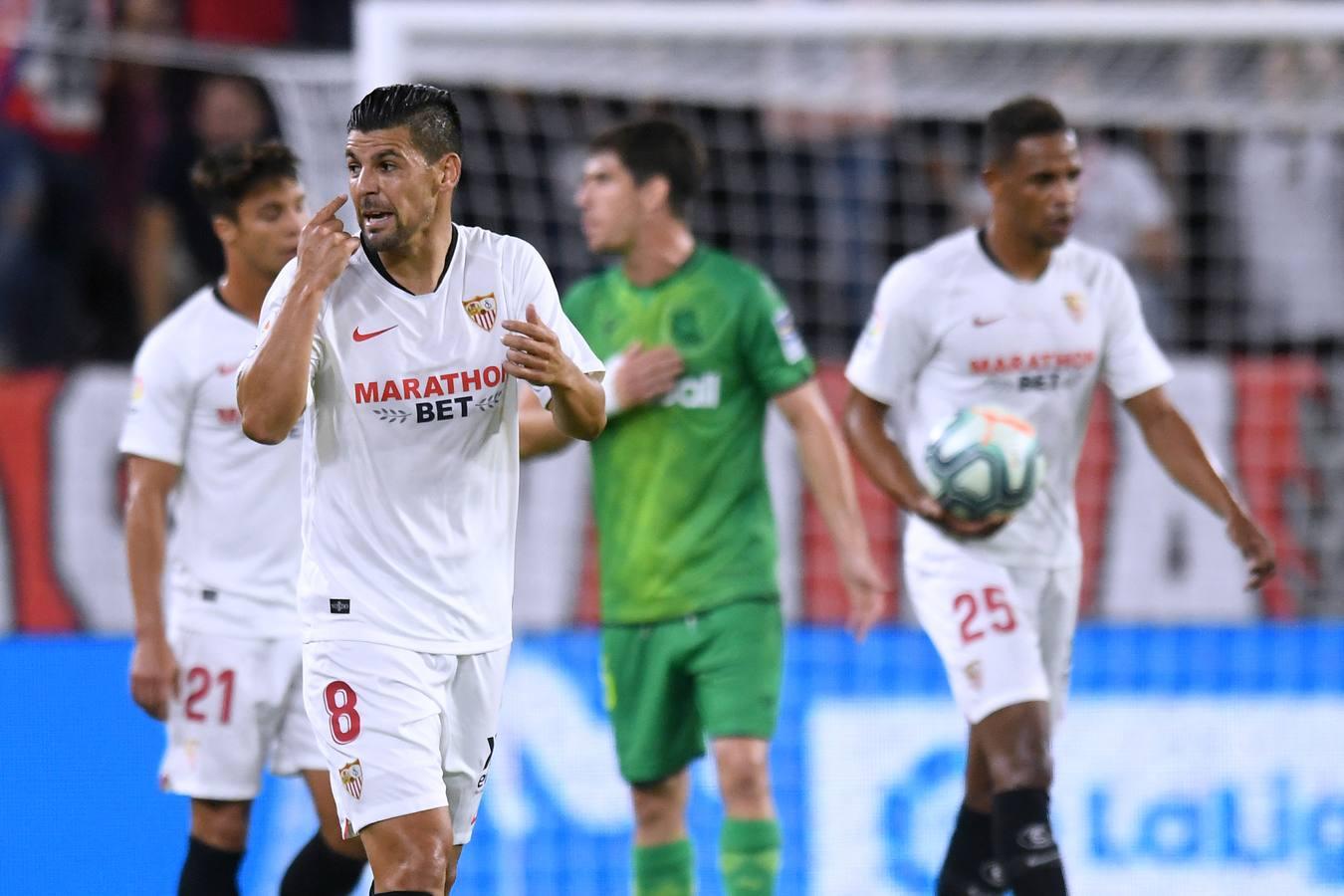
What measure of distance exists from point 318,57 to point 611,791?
4675 mm

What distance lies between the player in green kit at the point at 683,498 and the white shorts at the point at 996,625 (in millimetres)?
241

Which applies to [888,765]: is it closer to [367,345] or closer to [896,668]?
[896,668]

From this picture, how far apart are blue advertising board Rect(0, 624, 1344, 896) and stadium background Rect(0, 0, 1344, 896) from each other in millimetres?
12

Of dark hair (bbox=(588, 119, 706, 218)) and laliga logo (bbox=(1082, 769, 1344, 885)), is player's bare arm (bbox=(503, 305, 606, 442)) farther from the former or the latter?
laliga logo (bbox=(1082, 769, 1344, 885))

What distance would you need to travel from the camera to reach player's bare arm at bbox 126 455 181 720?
5.39 meters

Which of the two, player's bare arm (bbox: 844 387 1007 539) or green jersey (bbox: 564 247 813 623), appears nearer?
player's bare arm (bbox: 844 387 1007 539)

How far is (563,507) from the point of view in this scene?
896 centimetres

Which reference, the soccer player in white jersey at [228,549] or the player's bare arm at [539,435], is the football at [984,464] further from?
the soccer player in white jersey at [228,549]

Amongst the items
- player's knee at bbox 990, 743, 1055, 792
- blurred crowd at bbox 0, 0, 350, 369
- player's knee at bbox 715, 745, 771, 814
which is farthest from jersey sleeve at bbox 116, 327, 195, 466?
blurred crowd at bbox 0, 0, 350, 369

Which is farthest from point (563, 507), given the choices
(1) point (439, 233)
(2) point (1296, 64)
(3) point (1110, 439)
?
(1) point (439, 233)

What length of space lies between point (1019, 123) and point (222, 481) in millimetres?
2482

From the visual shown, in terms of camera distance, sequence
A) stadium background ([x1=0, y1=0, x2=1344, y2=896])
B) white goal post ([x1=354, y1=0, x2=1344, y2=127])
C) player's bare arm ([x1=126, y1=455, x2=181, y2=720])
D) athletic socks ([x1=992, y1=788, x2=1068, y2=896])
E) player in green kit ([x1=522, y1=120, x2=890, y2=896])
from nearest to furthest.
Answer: athletic socks ([x1=992, y1=788, x2=1068, y2=896]) → player's bare arm ([x1=126, y1=455, x2=181, y2=720]) → player in green kit ([x1=522, y1=120, x2=890, y2=896]) → stadium background ([x1=0, y1=0, x2=1344, y2=896]) → white goal post ([x1=354, y1=0, x2=1344, y2=127])

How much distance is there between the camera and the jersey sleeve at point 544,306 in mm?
4473

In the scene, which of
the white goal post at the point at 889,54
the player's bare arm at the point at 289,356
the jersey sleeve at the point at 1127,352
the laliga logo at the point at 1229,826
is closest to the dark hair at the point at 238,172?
the player's bare arm at the point at 289,356
